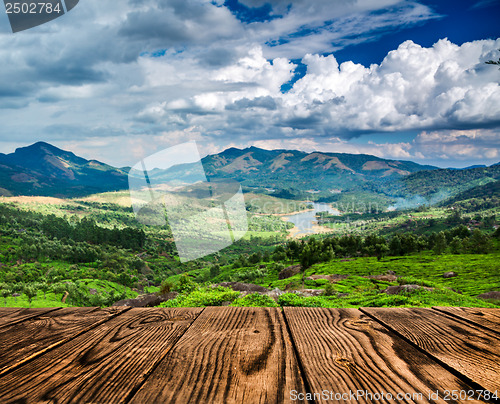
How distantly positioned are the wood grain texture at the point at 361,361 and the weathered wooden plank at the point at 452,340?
0.27 ft

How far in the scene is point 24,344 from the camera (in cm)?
174

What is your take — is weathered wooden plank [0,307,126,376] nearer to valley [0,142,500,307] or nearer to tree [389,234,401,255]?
valley [0,142,500,307]

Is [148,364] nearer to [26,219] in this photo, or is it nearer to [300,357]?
[300,357]

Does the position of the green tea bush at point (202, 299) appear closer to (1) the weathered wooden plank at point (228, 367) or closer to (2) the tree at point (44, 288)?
(1) the weathered wooden plank at point (228, 367)

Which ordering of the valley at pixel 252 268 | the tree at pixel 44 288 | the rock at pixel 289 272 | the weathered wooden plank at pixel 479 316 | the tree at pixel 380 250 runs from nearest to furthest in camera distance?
the weathered wooden plank at pixel 479 316 → the valley at pixel 252 268 → the rock at pixel 289 272 → the tree at pixel 44 288 → the tree at pixel 380 250

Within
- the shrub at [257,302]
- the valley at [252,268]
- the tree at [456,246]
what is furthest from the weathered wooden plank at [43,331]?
the tree at [456,246]

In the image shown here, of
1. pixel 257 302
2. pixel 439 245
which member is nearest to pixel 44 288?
pixel 257 302

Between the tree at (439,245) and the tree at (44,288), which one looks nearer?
the tree at (44,288)

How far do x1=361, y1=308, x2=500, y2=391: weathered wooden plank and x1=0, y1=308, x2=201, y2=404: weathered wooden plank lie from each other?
1.40 m

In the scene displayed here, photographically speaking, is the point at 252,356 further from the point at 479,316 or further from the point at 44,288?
the point at 44,288

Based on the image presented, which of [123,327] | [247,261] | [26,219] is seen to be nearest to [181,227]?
[123,327]

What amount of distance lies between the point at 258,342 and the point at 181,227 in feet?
47.2

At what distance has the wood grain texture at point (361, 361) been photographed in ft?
3.96

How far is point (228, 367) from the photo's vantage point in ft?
4.52
